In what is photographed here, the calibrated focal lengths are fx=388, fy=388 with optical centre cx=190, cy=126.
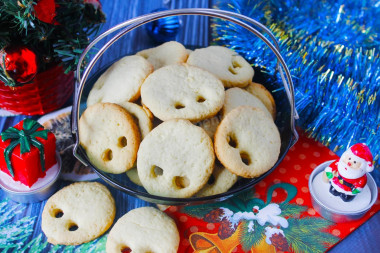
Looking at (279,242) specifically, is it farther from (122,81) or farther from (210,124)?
(122,81)

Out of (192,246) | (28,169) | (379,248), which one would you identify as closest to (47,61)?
(28,169)

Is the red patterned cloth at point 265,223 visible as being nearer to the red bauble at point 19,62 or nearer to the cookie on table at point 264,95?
the cookie on table at point 264,95

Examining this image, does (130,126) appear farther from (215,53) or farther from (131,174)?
(215,53)

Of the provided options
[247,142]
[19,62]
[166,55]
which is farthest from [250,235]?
[19,62]

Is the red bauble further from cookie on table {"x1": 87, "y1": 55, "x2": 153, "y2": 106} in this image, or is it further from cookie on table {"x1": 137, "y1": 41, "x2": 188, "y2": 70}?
cookie on table {"x1": 137, "y1": 41, "x2": 188, "y2": 70}

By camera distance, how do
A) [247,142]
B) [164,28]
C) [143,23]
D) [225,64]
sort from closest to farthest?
[143,23] → [247,142] → [225,64] → [164,28]

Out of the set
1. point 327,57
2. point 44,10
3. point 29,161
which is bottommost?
point 29,161

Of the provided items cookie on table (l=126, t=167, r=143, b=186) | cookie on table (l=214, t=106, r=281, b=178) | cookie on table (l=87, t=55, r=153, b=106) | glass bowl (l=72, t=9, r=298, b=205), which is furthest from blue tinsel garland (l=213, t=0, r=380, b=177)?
cookie on table (l=126, t=167, r=143, b=186)
